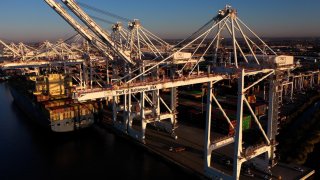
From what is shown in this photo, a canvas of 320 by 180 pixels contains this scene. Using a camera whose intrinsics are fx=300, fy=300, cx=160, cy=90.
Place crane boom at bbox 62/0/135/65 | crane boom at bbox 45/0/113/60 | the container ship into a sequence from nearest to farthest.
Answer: crane boom at bbox 45/0/113/60 < crane boom at bbox 62/0/135/65 < the container ship

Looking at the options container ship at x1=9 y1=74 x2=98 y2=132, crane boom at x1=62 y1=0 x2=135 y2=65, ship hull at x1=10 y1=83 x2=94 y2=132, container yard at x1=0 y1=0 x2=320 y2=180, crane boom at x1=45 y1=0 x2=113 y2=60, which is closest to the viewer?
container yard at x1=0 y1=0 x2=320 y2=180

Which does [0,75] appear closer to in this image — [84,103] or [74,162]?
[84,103]

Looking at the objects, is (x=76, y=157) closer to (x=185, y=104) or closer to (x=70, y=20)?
(x=70, y=20)

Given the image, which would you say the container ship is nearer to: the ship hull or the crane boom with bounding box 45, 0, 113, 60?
the ship hull

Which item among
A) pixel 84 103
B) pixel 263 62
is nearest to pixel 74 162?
pixel 84 103

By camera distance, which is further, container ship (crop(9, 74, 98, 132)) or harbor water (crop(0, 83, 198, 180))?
container ship (crop(9, 74, 98, 132))

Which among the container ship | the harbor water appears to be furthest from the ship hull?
the harbor water
